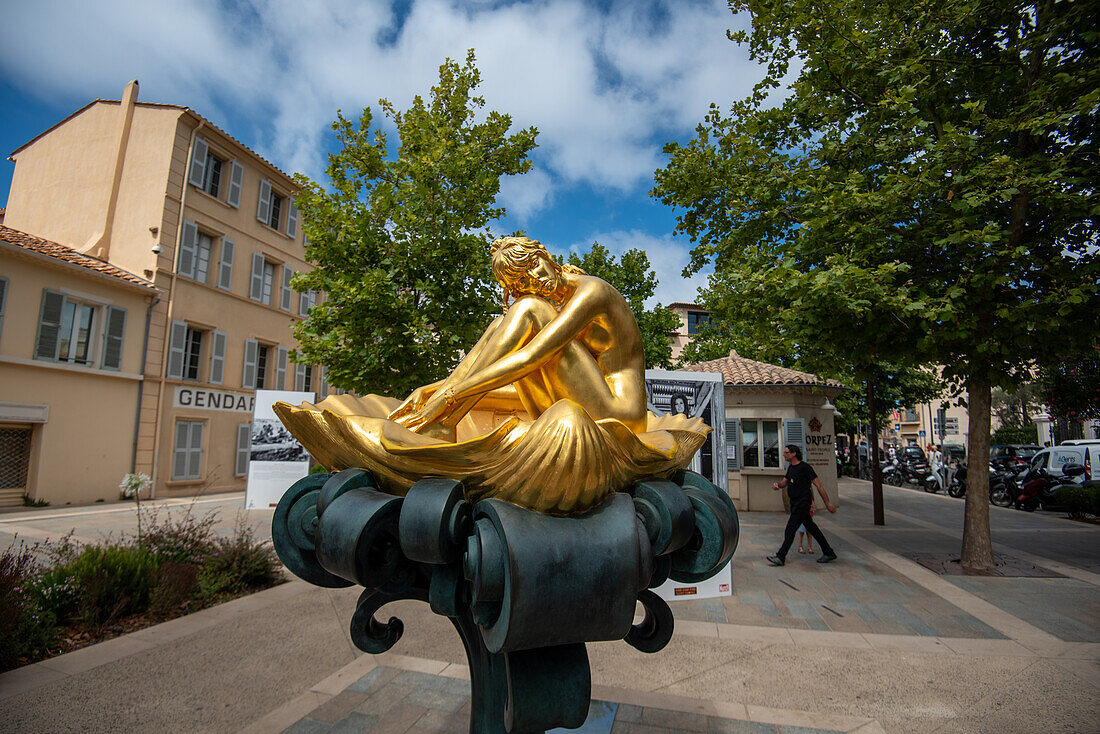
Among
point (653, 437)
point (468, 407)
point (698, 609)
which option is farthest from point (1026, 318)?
point (468, 407)

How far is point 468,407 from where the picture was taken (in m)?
2.08

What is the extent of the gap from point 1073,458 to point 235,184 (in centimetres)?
2692

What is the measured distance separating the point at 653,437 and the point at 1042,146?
26.4ft

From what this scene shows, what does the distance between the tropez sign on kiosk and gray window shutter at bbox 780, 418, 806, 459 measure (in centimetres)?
1048

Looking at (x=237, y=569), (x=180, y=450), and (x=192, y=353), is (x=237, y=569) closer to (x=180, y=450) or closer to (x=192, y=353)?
(x=180, y=450)

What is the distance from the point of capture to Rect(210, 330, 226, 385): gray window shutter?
53.6 feet

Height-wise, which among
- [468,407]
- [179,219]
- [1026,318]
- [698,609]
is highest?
[179,219]

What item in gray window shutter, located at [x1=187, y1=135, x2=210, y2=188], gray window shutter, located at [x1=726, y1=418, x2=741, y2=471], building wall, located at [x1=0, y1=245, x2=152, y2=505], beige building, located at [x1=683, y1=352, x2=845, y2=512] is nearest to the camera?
building wall, located at [x1=0, y1=245, x2=152, y2=505]

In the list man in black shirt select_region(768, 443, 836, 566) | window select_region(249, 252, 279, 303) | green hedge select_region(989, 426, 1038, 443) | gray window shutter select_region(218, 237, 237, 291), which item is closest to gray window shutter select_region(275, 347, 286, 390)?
window select_region(249, 252, 279, 303)

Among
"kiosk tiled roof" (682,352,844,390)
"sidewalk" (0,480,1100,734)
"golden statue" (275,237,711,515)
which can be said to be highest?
"kiosk tiled roof" (682,352,844,390)

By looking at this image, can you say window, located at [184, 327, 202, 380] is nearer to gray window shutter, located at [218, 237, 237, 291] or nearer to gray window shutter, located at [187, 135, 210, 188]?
gray window shutter, located at [218, 237, 237, 291]

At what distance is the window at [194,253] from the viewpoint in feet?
51.5

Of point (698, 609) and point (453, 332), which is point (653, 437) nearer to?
point (698, 609)

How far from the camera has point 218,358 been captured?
16500 mm
